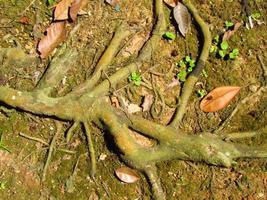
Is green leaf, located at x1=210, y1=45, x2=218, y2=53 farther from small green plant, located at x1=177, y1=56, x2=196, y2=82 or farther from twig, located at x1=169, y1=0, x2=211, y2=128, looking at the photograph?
small green plant, located at x1=177, y1=56, x2=196, y2=82

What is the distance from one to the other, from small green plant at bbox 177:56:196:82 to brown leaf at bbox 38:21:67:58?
105 centimetres

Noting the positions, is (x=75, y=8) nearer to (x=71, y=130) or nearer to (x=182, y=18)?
(x=182, y=18)

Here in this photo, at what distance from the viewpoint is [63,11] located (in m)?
4.51

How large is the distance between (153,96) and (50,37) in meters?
1.01

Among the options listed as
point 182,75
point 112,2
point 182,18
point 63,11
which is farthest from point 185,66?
point 63,11

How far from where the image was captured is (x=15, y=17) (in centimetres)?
464

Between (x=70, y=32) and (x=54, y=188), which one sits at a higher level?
(x=70, y=32)

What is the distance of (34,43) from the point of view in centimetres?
459

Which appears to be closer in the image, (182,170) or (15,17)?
(182,170)

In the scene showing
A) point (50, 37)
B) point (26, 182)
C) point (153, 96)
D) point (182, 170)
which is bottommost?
point (26, 182)

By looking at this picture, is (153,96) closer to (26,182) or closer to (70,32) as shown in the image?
(70,32)

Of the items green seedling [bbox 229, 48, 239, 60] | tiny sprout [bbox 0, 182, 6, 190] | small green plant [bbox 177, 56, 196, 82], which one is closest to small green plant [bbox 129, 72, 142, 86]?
small green plant [bbox 177, 56, 196, 82]

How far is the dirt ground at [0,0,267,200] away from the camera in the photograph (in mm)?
4184

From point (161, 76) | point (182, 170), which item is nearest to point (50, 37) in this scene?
point (161, 76)
